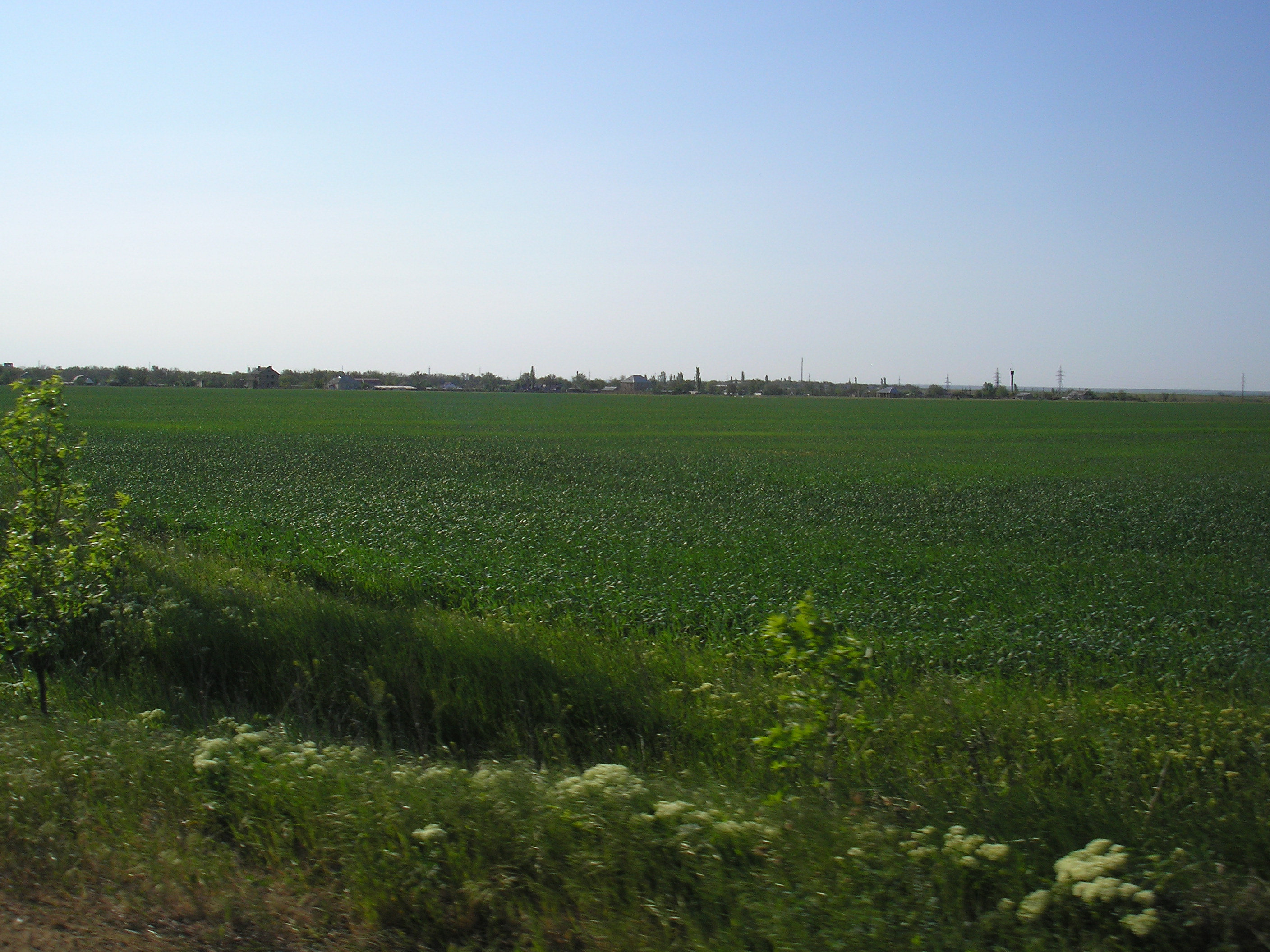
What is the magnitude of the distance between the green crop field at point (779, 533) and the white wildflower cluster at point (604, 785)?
209 inches

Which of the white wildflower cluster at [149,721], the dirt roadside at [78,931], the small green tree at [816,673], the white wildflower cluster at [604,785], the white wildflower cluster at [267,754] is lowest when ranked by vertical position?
the dirt roadside at [78,931]

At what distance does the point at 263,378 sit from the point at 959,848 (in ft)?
657

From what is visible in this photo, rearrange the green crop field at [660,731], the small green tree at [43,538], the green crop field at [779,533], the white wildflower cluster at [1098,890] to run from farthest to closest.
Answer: the green crop field at [779,533], the small green tree at [43,538], the green crop field at [660,731], the white wildflower cluster at [1098,890]

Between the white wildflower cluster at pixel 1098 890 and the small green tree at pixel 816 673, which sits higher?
the small green tree at pixel 816 673

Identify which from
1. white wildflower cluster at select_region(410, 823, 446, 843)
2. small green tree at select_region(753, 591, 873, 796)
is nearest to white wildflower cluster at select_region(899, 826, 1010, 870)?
small green tree at select_region(753, 591, 873, 796)

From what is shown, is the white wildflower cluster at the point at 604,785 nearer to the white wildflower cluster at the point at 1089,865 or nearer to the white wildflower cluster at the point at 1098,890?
the white wildflower cluster at the point at 1098,890

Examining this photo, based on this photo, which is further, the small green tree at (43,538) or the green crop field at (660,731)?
the small green tree at (43,538)

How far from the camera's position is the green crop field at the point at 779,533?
1065 cm

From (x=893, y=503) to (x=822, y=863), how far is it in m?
18.7

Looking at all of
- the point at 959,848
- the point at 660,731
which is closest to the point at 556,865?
the point at 959,848

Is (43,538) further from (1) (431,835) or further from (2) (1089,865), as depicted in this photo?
(2) (1089,865)

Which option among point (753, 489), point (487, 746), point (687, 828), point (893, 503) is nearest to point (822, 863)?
point (687, 828)

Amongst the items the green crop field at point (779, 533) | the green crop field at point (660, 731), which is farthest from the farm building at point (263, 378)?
the green crop field at point (660, 731)

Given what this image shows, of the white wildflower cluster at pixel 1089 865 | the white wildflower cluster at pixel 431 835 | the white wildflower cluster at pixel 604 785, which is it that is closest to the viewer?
the white wildflower cluster at pixel 1089 865
